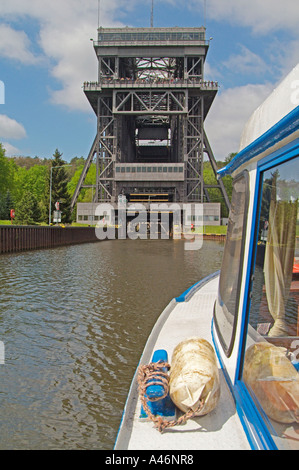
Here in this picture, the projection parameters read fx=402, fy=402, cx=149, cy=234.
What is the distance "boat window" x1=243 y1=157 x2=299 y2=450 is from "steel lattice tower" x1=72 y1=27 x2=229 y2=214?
6548cm

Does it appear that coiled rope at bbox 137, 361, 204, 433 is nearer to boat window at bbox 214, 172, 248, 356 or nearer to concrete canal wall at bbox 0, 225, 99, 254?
boat window at bbox 214, 172, 248, 356

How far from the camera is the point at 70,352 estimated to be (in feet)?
22.9

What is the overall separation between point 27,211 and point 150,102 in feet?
97.5

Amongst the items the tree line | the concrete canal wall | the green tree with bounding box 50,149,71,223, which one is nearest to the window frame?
the concrete canal wall

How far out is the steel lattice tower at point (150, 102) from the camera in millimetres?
69750

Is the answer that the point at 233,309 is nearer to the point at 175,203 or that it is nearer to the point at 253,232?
the point at 253,232

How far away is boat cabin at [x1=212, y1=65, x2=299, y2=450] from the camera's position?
8.69ft

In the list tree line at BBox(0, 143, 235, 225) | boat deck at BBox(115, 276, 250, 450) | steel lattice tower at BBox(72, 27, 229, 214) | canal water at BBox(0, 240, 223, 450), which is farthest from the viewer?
steel lattice tower at BBox(72, 27, 229, 214)

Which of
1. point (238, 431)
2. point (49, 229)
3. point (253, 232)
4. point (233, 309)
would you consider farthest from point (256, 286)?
point (49, 229)

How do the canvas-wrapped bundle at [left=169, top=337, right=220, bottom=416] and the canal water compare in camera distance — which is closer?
the canvas-wrapped bundle at [left=169, top=337, right=220, bottom=416]

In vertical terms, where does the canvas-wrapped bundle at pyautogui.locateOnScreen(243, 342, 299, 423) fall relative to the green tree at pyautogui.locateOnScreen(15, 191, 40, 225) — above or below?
below

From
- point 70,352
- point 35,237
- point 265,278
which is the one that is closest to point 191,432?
point 265,278

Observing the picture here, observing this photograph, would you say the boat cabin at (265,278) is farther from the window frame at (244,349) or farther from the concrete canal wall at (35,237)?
the concrete canal wall at (35,237)

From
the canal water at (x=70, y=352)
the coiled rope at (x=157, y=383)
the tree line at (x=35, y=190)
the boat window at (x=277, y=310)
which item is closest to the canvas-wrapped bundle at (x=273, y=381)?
the boat window at (x=277, y=310)
